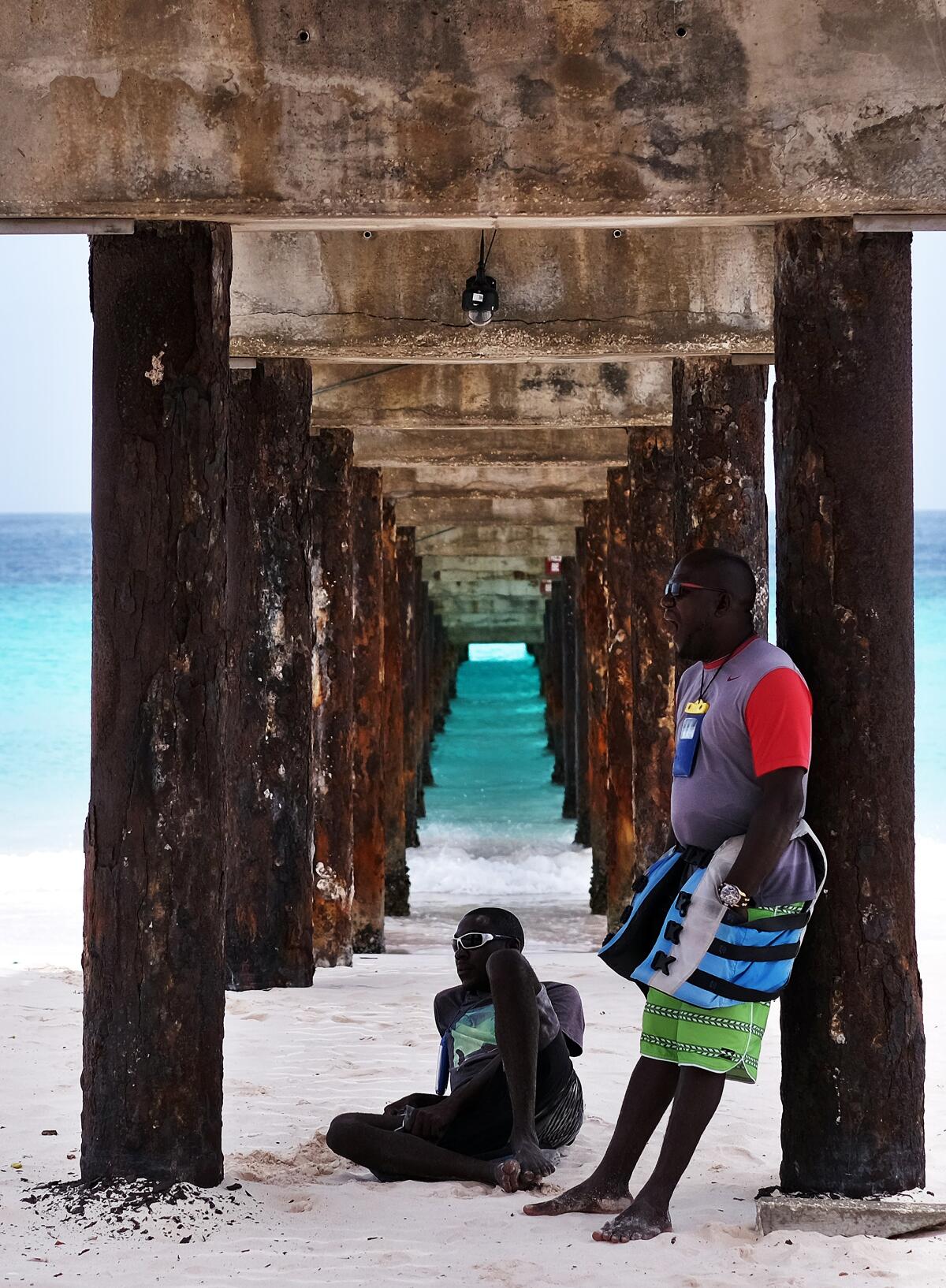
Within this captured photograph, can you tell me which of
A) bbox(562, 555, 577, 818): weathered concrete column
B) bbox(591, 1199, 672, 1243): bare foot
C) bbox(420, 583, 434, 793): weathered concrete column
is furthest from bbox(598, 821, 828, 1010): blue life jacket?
bbox(420, 583, 434, 793): weathered concrete column

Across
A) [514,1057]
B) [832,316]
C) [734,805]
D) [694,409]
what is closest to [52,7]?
[832,316]

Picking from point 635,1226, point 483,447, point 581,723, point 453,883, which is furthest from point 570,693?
point 635,1226

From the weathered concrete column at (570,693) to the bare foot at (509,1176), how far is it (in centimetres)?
1522

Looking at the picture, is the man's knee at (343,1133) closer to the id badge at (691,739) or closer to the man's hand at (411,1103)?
the man's hand at (411,1103)

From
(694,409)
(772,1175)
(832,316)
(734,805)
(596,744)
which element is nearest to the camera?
(734,805)

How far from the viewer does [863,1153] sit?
14.8 feet

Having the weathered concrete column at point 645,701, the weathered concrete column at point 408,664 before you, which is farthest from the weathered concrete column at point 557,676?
the weathered concrete column at point 645,701

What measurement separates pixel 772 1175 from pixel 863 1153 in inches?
19.5

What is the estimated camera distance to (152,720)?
465cm

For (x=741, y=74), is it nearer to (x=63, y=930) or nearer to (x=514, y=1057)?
(x=514, y=1057)

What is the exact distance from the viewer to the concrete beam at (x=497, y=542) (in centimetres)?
2002

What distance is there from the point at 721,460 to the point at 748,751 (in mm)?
3839

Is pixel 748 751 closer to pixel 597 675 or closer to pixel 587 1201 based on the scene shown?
pixel 587 1201

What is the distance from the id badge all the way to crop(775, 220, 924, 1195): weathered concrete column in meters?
0.38
